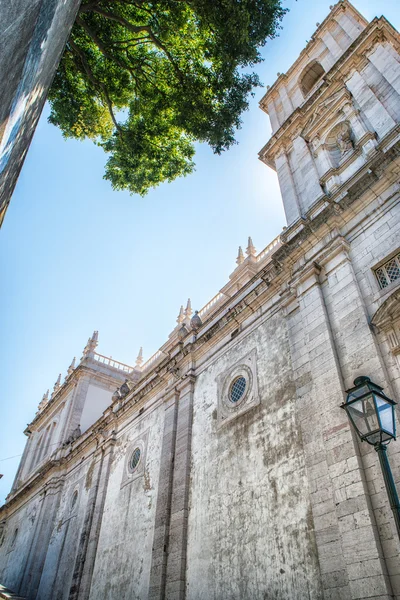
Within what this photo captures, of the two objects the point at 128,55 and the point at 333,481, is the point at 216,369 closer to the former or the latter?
the point at 333,481

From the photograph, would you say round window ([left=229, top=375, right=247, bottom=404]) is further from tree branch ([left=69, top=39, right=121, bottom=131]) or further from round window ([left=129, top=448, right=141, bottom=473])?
tree branch ([left=69, top=39, right=121, bottom=131])

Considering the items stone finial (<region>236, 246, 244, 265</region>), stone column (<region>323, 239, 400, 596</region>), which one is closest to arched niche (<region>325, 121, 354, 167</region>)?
stone column (<region>323, 239, 400, 596</region>)

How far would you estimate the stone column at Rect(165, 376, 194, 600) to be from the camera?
10078mm

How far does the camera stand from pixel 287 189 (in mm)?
12984

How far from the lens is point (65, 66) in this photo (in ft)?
33.8

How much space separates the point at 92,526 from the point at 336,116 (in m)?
16.7

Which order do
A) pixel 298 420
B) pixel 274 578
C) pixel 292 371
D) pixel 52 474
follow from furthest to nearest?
pixel 52 474 → pixel 292 371 → pixel 298 420 → pixel 274 578

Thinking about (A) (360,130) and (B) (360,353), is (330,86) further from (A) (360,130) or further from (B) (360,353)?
(B) (360,353)

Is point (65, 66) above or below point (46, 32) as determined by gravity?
above

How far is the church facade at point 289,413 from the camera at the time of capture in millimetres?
7141

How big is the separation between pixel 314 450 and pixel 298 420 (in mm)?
1080

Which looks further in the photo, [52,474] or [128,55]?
[52,474]

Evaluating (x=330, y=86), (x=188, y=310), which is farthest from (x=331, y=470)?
(x=188, y=310)

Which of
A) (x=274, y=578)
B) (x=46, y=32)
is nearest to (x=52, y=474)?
(x=274, y=578)
